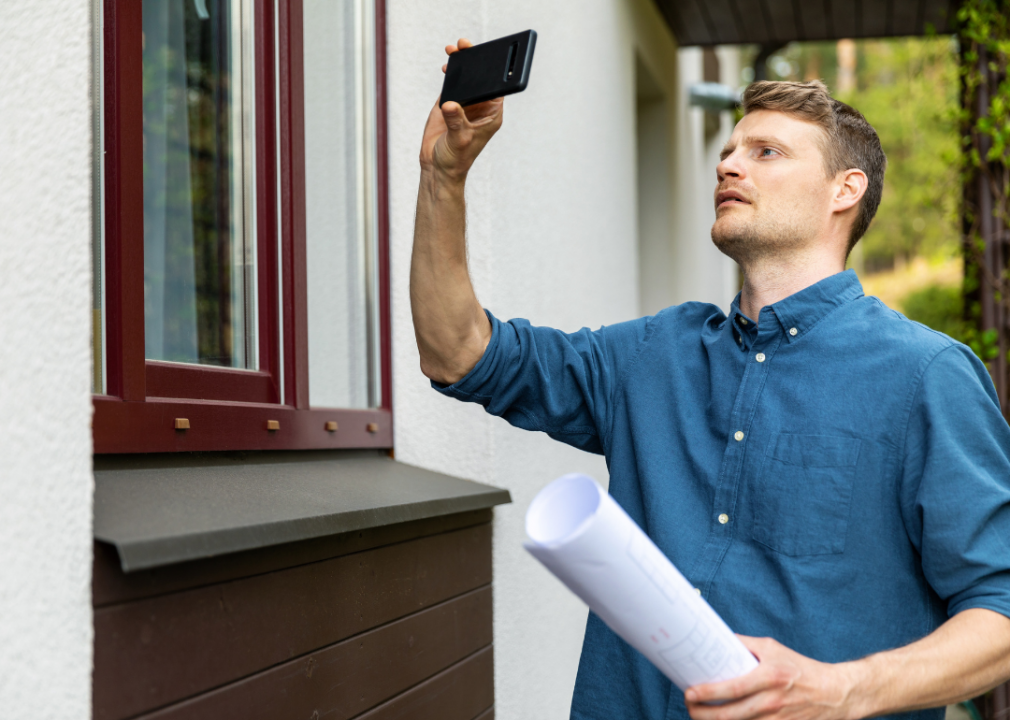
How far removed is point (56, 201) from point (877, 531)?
49.7 inches

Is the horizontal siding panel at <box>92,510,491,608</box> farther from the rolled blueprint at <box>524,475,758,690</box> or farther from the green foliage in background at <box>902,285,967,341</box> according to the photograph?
the green foliage in background at <box>902,285,967,341</box>

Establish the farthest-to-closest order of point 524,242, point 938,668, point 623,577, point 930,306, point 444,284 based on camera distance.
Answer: point 930,306 → point 524,242 → point 444,284 → point 938,668 → point 623,577

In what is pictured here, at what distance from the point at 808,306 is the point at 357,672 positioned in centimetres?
104

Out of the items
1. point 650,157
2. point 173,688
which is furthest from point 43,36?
point 650,157

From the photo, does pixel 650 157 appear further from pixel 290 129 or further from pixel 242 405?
pixel 242 405

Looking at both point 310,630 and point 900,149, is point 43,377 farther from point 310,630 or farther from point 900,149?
point 900,149

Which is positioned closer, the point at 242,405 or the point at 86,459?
the point at 86,459

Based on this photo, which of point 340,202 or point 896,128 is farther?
point 896,128

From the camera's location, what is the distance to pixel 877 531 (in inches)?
60.2

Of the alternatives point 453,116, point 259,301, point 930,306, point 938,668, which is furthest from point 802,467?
point 930,306

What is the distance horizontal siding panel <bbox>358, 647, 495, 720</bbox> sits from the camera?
6.15ft

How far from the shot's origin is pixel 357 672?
1729 millimetres

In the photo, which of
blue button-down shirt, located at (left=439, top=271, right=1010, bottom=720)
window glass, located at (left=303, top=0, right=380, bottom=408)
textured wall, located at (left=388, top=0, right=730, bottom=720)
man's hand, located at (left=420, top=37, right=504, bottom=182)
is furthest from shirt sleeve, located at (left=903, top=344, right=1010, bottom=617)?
window glass, located at (left=303, top=0, right=380, bottom=408)

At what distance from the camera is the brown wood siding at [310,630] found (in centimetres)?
120
